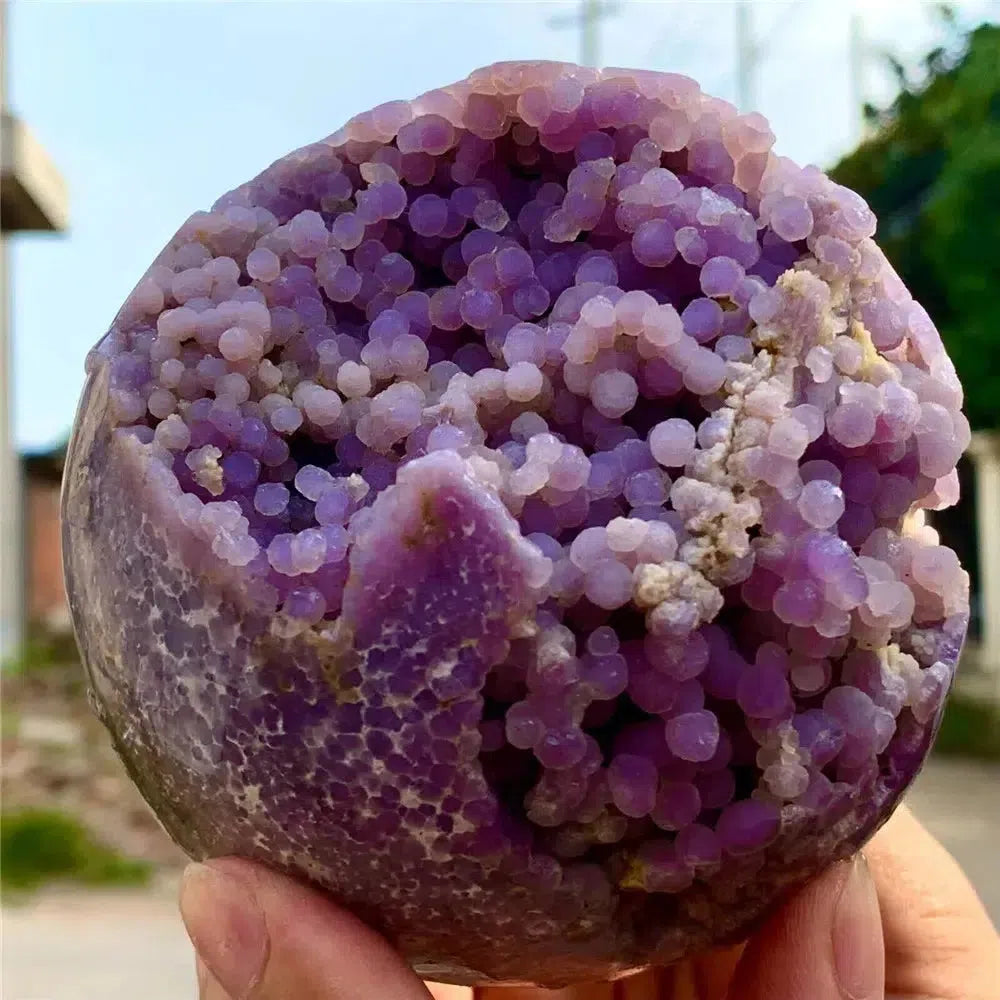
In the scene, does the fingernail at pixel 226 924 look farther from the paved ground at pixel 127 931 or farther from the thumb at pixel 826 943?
the paved ground at pixel 127 931

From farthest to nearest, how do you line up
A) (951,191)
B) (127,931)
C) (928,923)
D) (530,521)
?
1. (951,191)
2. (127,931)
3. (928,923)
4. (530,521)

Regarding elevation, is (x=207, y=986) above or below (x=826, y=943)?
below

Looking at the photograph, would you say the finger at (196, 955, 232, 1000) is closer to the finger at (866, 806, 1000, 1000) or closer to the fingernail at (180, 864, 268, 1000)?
the fingernail at (180, 864, 268, 1000)

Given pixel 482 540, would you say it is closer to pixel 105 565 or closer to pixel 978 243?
pixel 105 565

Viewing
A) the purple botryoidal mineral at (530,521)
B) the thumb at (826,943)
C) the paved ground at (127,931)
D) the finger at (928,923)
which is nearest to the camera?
the purple botryoidal mineral at (530,521)

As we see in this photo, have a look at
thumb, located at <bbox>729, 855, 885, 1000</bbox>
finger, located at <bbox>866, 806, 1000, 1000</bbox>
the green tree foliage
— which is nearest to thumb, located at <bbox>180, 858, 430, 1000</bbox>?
thumb, located at <bbox>729, 855, 885, 1000</bbox>

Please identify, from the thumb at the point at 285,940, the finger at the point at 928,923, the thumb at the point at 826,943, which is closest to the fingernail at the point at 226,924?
the thumb at the point at 285,940

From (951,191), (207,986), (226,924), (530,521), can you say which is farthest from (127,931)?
(951,191)

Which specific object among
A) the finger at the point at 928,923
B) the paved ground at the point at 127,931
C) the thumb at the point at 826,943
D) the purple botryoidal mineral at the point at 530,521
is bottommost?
the paved ground at the point at 127,931

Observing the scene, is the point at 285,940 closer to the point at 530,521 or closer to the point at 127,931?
the point at 530,521
